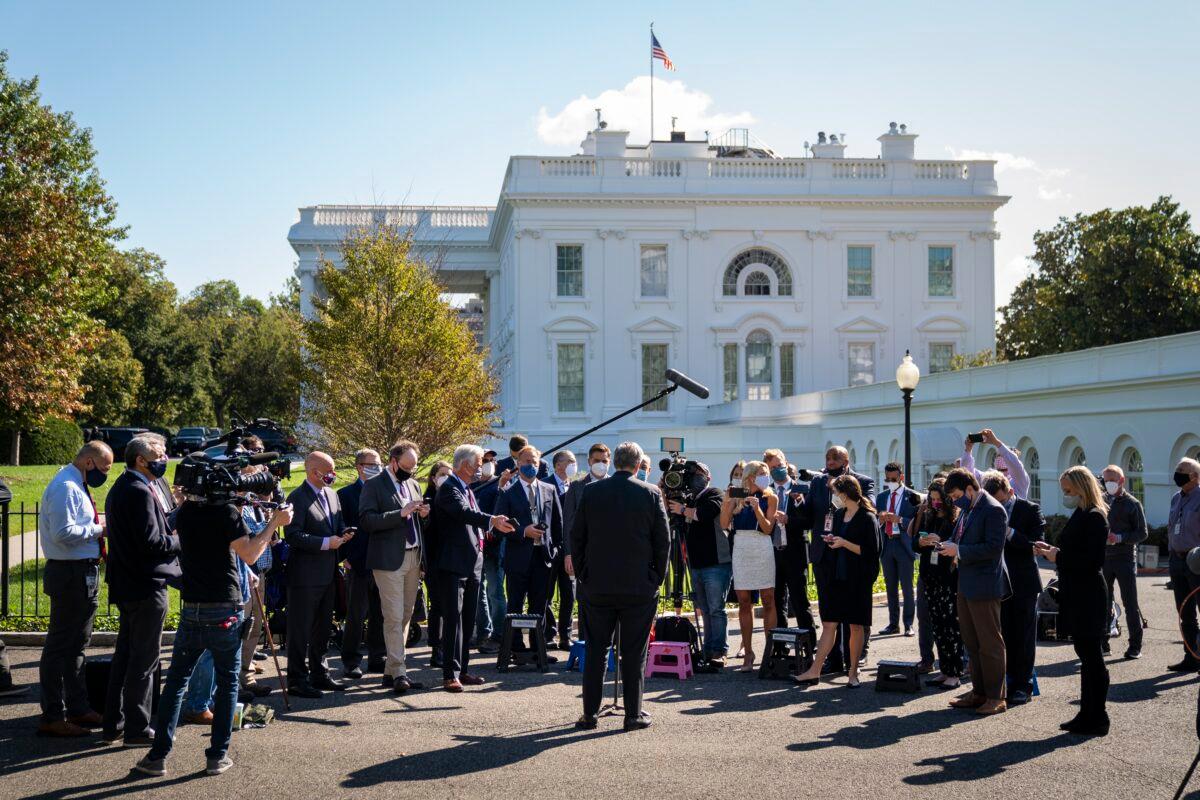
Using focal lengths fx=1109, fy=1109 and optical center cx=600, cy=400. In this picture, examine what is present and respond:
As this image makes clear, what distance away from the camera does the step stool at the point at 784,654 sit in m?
10.7

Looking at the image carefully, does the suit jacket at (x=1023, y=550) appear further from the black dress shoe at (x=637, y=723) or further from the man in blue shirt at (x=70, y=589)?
the man in blue shirt at (x=70, y=589)

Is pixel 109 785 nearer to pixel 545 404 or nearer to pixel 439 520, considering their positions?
pixel 439 520

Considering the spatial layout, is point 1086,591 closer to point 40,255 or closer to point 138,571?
point 138,571

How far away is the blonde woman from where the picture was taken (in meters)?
11.2

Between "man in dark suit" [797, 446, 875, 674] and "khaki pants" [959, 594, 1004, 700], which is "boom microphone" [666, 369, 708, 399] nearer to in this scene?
"man in dark suit" [797, 446, 875, 674]

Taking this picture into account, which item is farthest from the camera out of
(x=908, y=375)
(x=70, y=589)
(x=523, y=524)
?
(x=908, y=375)

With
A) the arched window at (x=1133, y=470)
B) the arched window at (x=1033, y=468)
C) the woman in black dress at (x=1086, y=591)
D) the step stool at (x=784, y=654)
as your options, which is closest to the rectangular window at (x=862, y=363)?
the arched window at (x=1033, y=468)

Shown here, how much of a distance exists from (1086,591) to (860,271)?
42.6m

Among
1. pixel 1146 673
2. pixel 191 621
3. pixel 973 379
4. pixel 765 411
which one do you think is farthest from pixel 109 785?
pixel 765 411

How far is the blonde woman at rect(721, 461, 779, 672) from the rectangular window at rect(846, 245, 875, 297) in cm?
4011

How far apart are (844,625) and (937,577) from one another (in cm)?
109

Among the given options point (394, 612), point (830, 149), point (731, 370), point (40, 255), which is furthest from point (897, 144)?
point (394, 612)

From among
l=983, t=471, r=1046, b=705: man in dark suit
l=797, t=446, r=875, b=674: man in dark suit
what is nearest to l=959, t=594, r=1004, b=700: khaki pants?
l=983, t=471, r=1046, b=705: man in dark suit

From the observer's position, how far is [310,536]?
9.84m
